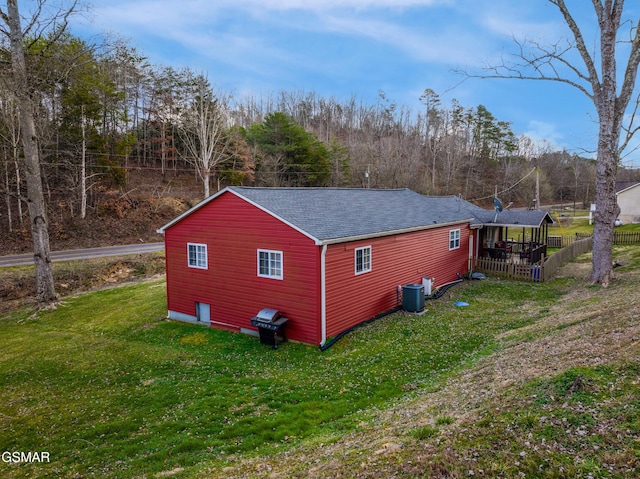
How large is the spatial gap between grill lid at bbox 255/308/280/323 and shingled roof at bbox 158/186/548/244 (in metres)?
2.85

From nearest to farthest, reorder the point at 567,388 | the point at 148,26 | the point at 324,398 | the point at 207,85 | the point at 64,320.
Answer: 1. the point at 567,388
2. the point at 324,398
3. the point at 64,320
4. the point at 148,26
5. the point at 207,85

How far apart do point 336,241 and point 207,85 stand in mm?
32996

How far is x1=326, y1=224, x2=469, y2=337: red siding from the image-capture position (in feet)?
40.1

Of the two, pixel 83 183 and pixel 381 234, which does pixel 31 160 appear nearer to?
pixel 83 183

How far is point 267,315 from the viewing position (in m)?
12.2

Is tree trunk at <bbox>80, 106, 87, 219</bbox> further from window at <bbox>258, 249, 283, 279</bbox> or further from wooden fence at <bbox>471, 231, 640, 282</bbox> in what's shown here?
wooden fence at <bbox>471, 231, 640, 282</bbox>

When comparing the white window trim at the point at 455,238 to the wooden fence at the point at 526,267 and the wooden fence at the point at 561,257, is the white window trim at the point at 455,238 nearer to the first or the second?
the wooden fence at the point at 526,267

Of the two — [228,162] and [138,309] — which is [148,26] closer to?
[138,309]

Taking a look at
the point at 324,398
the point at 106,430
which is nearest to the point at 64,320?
the point at 106,430

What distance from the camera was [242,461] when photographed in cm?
607

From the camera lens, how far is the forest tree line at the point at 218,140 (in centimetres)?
2892
